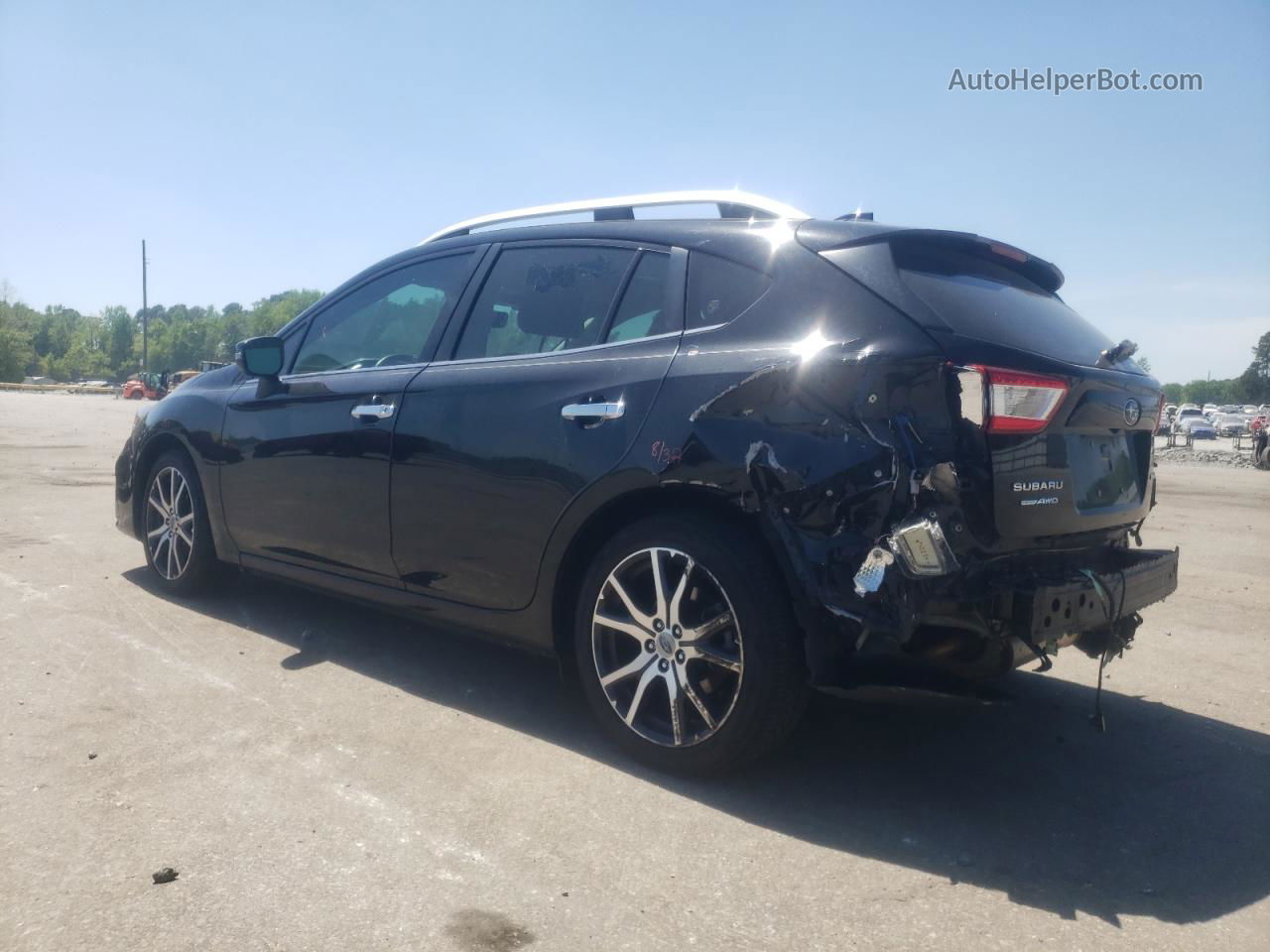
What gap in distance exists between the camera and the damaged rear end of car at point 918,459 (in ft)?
9.18

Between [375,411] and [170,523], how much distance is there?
2.00m

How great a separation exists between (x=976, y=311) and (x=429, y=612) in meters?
2.31

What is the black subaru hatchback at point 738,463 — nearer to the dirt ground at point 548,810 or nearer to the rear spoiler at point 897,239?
the rear spoiler at point 897,239

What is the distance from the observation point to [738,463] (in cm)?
308

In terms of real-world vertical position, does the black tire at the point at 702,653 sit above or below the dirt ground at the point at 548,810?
above

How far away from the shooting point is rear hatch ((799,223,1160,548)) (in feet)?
9.39

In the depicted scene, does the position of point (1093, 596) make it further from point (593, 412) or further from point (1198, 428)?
point (1198, 428)

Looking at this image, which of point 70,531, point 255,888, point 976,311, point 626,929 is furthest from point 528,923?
point 70,531

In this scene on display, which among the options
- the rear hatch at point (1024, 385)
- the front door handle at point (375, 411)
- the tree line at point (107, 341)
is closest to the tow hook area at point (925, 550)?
the rear hatch at point (1024, 385)

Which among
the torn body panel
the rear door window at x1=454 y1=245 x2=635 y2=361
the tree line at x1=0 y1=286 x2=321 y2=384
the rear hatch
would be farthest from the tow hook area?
the tree line at x1=0 y1=286 x2=321 y2=384

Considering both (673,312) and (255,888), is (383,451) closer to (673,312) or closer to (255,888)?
(673,312)

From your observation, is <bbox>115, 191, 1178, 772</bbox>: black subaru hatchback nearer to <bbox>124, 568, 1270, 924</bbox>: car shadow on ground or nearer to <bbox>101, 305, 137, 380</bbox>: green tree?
<bbox>124, 568, 1270, 924</bbox>: car shadow on ground

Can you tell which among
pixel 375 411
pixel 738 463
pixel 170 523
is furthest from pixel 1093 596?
pixel 170 523

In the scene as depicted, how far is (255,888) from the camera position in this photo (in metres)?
2.52
